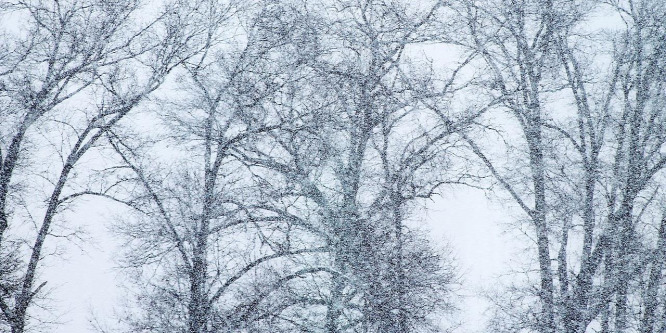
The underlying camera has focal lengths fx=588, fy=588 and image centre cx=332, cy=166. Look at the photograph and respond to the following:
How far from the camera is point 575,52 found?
476 inches

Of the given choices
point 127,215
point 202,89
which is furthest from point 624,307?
point 127,215

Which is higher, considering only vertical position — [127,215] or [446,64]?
[446,64]

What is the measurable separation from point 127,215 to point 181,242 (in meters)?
2.32

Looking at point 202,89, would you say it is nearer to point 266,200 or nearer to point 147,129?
point 147,129

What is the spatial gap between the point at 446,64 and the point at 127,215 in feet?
22.8

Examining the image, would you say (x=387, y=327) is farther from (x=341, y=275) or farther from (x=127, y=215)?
(x=127, y=215)

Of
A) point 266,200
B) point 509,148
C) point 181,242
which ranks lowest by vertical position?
point 181,242

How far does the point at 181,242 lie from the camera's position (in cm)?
980

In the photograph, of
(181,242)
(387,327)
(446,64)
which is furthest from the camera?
(446,64)

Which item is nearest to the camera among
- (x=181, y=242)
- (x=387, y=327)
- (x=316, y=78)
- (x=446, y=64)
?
(x=387, y=327)

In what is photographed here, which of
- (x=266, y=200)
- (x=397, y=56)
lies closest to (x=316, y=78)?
(x=397, y=56)

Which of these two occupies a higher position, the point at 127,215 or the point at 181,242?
the point at 127,215

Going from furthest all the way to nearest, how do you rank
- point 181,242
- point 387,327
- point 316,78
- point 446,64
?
point 446,64 → point 316,78 → point 181,242 → point 387,327

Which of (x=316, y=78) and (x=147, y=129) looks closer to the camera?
(x=316, y=78)
